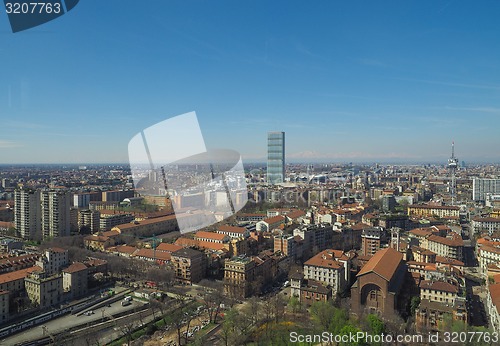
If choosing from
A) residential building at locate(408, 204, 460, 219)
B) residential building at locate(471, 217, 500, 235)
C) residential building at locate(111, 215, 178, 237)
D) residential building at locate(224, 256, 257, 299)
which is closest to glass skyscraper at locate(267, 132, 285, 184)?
residential building at locate(408, 204, 460, 219)

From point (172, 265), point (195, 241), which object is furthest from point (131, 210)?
point (172, 265)

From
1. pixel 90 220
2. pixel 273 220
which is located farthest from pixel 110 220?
pixel 273 220

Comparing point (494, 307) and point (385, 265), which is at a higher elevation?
point (385, 265)

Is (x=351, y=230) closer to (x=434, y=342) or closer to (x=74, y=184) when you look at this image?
(x=434, y=342)

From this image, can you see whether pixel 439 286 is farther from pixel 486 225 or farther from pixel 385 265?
pixel 486 225

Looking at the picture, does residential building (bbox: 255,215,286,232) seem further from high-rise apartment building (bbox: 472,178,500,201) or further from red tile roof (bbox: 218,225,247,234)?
high-rise apartment building (bbox: 472,178,500,201)

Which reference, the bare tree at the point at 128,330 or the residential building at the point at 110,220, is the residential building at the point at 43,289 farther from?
the residential building at the point at 110,220

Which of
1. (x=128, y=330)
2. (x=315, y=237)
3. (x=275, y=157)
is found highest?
(x=275, y=157)
